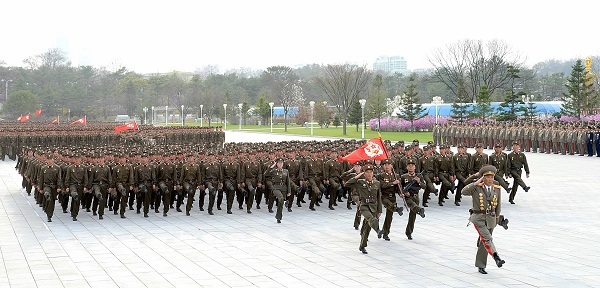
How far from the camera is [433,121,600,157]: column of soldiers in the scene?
3478 centimetres

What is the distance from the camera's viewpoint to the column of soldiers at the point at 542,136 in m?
34.8

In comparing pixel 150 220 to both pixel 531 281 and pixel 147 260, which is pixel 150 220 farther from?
pixel 531 281

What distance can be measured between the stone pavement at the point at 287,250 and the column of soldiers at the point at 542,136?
1682 cm

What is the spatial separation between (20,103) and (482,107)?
60.9 meters

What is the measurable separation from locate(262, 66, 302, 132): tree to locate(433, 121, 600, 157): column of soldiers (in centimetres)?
5901

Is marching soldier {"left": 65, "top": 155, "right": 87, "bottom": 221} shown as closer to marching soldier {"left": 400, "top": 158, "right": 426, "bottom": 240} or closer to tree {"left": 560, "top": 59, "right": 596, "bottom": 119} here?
marching soldier {"left": 400, "top": 158, "right": 426, "bottom": 240}

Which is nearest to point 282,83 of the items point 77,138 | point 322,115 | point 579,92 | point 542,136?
point 322,115

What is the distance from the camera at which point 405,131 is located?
2564 inches

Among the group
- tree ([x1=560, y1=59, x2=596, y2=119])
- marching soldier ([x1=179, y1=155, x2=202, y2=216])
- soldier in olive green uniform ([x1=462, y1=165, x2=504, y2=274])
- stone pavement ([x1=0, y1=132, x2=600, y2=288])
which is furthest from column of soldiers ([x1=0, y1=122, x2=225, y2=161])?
soldier in olive green uniform ([x1=462, y1=165, x2=504, y2=274])

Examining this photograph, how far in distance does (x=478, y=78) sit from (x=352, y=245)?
72825 millimetres

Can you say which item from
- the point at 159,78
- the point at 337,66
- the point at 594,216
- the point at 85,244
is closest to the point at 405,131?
the point at 337,66

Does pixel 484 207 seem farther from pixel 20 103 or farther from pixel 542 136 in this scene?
pixel 20 103

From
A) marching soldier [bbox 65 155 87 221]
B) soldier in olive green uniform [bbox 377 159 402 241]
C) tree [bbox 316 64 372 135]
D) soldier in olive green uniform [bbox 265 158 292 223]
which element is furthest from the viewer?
tree [bbox 316 64 372 135]

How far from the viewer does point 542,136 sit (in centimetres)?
3722
